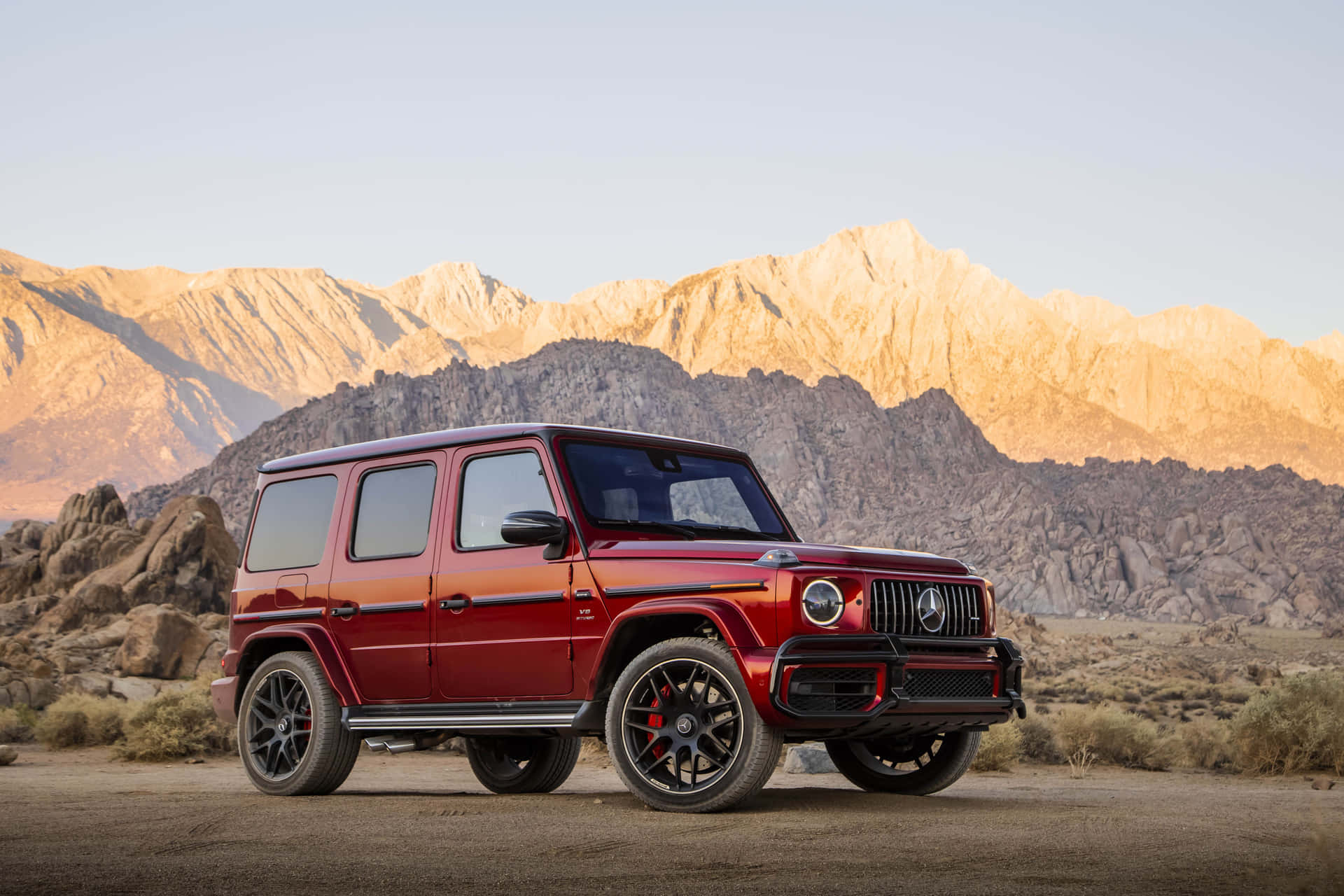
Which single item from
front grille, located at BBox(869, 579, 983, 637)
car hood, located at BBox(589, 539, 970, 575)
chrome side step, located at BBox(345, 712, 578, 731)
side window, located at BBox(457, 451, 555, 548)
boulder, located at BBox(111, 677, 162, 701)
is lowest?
boulder, located at BBox(111, 677, 162, 701)

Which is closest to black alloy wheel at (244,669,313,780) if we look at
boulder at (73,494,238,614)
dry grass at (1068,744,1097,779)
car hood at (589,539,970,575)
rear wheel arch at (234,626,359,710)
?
rear wheel arch at (234,626,359,710)

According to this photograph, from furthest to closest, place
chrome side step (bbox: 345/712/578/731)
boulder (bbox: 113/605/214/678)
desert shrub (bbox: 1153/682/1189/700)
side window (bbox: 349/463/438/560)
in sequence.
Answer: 1. desert shrub (bbox: 1153/682/1189/700)
2. boulder (bbox: 113/605/214/678)
3. side window (bbox: 349/463/438/560)
4. chrome side step (bbox: 345/712/578/731)

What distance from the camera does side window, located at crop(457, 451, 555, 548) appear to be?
28.9 ft

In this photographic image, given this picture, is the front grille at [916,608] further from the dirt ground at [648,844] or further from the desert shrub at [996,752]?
the desert shrub at [996,752]

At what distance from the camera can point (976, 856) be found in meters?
6.39

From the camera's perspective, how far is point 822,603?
7.62 m

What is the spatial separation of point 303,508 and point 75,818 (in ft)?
9.22

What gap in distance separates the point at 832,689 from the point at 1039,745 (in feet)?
41.3

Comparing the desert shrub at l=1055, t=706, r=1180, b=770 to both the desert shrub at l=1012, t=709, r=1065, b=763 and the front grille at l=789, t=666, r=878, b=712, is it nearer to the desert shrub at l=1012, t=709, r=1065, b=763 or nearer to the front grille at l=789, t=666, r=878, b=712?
the desert shrub at l=1012, t=709, r=1065, b=763

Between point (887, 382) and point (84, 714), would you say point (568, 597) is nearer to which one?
point (84, 714)

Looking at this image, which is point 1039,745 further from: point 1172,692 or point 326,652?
point 1172,692

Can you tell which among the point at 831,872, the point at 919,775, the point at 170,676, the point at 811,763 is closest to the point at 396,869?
the point at 831,872

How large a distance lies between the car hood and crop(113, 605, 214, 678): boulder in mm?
23748

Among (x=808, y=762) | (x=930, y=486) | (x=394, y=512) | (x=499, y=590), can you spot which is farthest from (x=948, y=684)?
(x=930, y=486)
